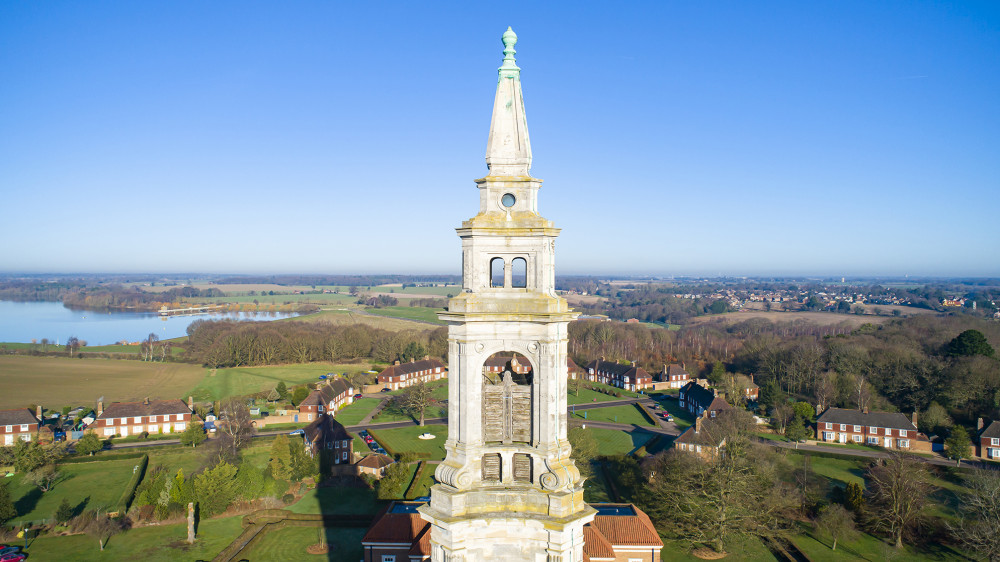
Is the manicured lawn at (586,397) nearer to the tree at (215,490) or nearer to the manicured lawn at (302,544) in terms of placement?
the manicured lawn at (302,544)

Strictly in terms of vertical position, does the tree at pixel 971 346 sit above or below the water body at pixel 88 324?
above

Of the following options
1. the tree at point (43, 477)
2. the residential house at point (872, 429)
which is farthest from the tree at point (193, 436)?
the residential house at point (872, 429)

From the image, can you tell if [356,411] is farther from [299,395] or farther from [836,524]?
[836,524]

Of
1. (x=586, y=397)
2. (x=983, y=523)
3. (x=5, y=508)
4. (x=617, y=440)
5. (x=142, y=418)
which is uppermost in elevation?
(x=983, y=523)

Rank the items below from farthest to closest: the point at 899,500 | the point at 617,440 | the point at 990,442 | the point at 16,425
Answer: the point at 617,440, the point at 16,425, the point at 990,442, the point at 899,500

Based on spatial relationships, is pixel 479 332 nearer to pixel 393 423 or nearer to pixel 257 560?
pixel 257 560

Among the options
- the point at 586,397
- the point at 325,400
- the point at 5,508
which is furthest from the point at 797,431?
the point at 5,508

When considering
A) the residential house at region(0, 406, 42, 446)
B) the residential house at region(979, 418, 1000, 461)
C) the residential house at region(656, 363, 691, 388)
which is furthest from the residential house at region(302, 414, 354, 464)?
the residential house at region(979, 418, 1000, 461)
